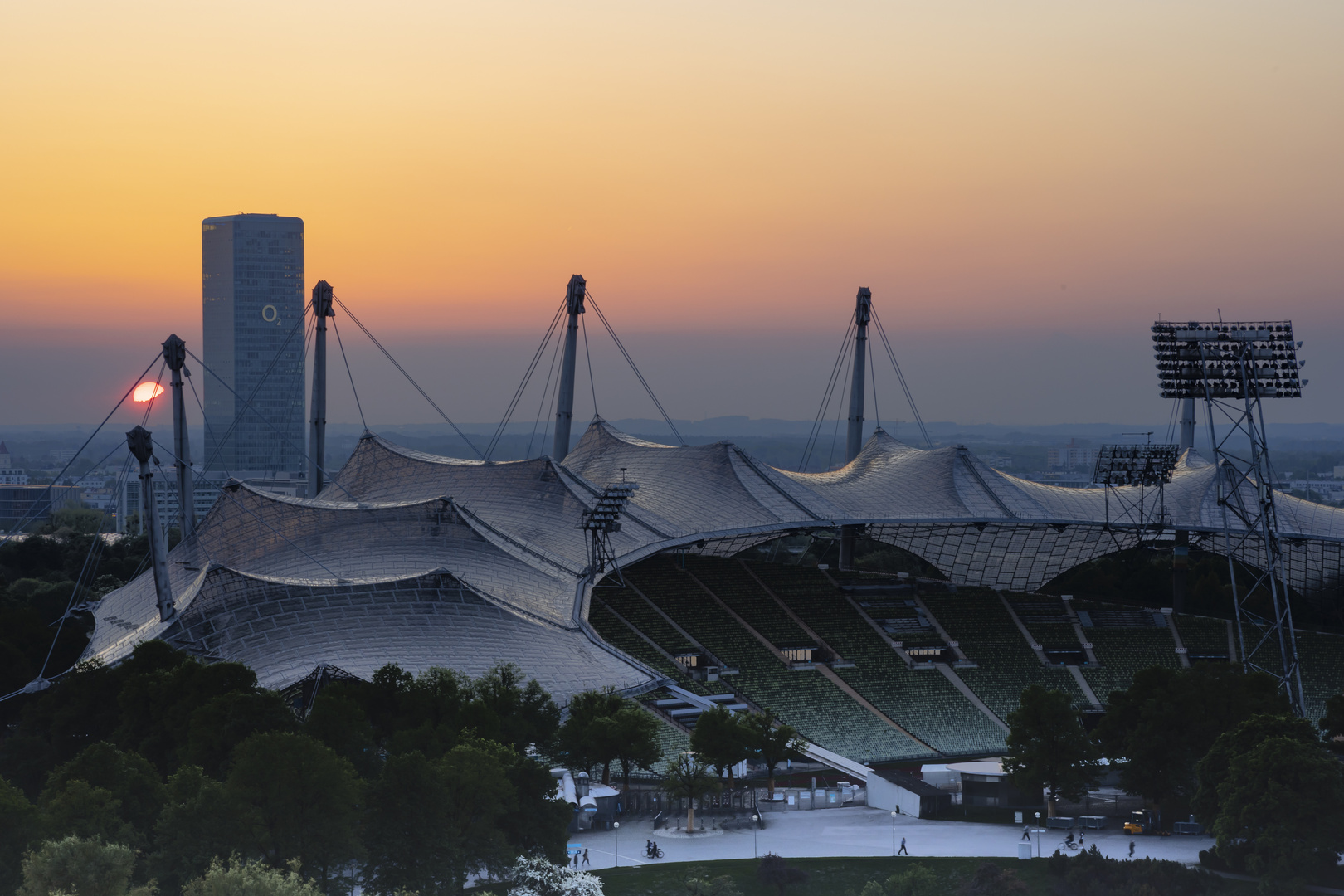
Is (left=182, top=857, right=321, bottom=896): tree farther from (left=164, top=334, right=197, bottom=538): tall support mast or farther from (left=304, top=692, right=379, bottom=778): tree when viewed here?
(left=164, top=334, right=197, bottom=538): tall support mast

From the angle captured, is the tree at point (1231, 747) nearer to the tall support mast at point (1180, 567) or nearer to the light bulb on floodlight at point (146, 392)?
the tall support mast at point (1180, 567)

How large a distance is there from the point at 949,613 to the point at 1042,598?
7.40 m

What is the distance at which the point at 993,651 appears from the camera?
251 ft

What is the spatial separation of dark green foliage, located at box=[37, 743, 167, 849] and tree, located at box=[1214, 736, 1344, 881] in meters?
29.9

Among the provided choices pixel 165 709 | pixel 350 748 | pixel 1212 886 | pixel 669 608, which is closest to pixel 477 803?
pixel 350 748

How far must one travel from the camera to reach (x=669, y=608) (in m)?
73.9

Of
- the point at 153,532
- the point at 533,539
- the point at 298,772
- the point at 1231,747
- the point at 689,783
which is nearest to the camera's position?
the point at 298,772

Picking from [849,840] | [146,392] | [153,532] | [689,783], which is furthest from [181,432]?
[849,840]

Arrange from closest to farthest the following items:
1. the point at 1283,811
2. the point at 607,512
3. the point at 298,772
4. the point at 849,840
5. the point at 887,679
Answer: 1. the point at 298,772
2. the point at 1283,811
3. the point at 849,840
4. the point at 607,512
5. the point at 887,679

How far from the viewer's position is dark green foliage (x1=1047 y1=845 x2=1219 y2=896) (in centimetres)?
4359

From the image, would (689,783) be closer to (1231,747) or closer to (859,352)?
(1231,747)

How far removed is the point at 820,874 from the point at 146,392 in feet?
121

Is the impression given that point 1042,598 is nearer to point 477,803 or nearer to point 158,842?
point 477,803

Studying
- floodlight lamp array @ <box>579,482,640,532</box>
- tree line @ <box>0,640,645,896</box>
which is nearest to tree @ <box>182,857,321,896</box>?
tree line @ <box>0,640,645,896</box>
